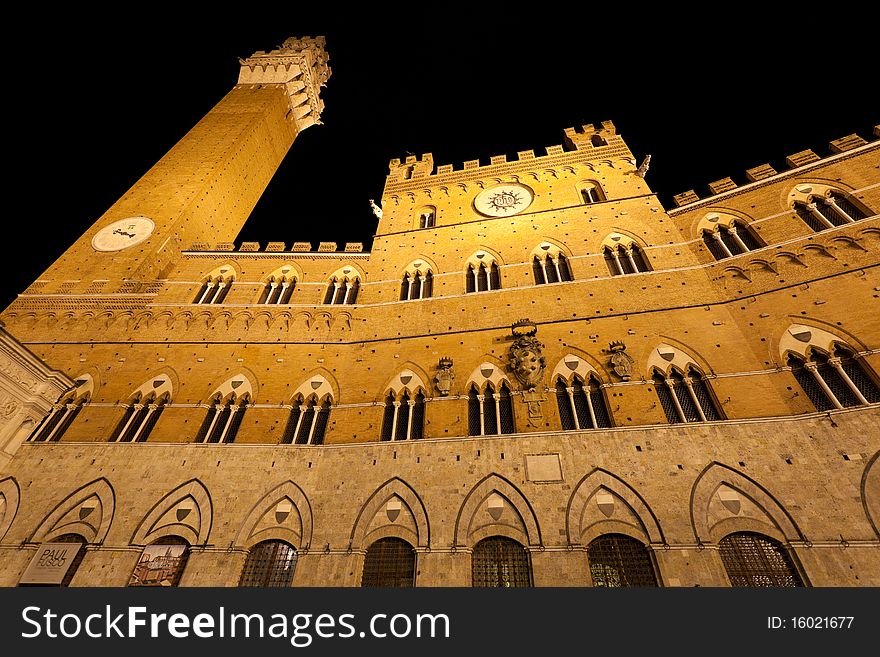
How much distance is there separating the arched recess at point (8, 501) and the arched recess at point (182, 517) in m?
2.73

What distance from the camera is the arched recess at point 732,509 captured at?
6.42 metres

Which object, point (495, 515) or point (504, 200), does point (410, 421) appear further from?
point (504, 200)

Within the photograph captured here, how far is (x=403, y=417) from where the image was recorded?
925 cm

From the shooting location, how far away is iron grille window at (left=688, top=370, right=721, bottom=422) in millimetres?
7891

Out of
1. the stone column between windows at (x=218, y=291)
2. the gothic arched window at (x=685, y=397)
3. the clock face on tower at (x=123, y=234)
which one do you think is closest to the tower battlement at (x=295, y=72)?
the clock face on tower at (x=123, y=234)

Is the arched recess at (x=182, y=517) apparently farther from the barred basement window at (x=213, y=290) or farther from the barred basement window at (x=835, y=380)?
the barred basement window at (x=835, y=380)

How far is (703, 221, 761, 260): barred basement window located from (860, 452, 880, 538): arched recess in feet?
18.1

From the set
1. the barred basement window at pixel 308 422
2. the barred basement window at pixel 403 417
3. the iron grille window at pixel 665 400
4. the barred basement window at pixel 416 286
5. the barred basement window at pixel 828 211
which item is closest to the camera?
the iron grille window at pixel 665 400

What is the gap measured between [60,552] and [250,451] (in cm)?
356

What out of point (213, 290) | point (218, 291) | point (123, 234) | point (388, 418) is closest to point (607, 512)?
point (388, 418)

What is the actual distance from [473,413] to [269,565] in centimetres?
486

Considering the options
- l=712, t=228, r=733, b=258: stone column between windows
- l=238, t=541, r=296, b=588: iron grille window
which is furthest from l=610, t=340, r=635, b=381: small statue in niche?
l=238, t=541, r=296, b=588: iron grille window

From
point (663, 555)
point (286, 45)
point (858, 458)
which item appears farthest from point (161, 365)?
point (286, 45)

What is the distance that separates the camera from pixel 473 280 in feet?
39.8
